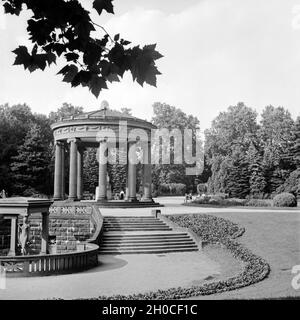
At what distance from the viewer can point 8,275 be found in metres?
15.9

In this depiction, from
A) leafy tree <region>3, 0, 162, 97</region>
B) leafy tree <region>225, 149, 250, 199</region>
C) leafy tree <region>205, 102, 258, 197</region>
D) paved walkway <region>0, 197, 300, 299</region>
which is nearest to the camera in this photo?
leafy tree <region>3, 0, 162, 97</region>

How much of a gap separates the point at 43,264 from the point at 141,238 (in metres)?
8.62

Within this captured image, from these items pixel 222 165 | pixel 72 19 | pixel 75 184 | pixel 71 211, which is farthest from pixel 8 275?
pixel 222 165

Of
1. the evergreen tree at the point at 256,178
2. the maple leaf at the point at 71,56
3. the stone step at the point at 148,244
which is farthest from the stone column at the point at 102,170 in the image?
the maple leaf at the point at 71,56

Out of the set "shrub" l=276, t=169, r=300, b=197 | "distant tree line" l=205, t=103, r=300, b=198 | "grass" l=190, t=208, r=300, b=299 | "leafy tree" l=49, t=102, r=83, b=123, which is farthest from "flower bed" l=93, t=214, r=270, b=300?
"leafy tree" l=49, t=102, r=83, b=123

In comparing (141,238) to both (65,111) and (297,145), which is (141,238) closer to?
(297,145)

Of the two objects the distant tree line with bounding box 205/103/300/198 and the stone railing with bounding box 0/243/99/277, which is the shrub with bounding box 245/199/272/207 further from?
the stone railing with bounding box 0/243/99/277

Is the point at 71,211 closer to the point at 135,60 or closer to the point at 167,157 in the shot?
the point at 135,60

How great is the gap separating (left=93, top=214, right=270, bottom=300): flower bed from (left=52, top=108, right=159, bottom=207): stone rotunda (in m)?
10.7

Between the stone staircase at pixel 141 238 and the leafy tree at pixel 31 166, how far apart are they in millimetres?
32489

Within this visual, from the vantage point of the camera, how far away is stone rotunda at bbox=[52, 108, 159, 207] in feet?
127

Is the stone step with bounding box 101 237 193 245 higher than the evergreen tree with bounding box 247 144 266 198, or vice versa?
the evergreen tree with bounding box 247 144 266 198
